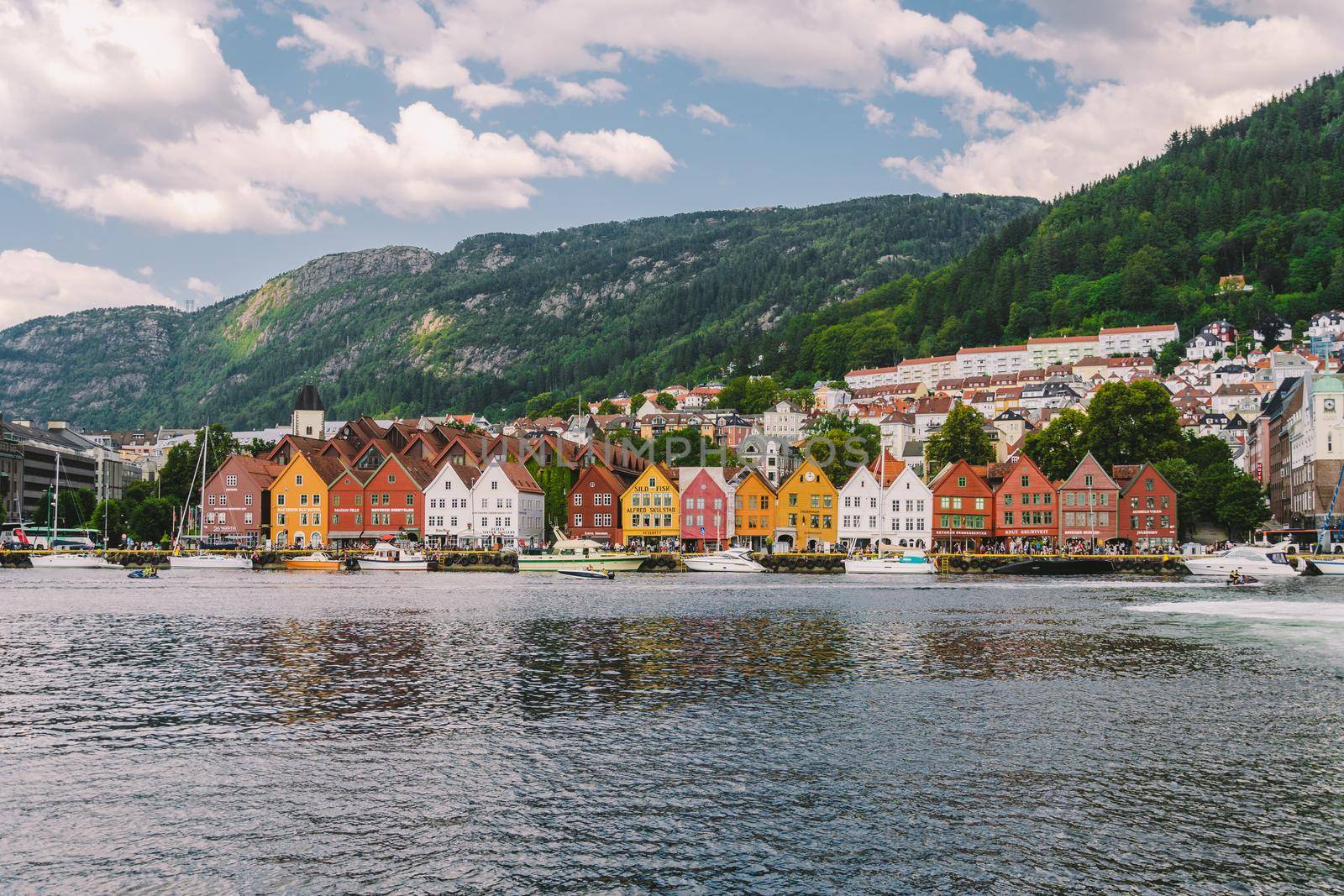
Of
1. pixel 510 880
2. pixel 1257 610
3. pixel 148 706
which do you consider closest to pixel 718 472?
pixel 1257 610

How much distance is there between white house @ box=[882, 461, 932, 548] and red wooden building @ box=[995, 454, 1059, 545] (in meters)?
7.25

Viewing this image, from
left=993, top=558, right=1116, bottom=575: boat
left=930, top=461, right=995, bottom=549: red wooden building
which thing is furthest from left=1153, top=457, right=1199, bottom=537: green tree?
left=993, top=558, right=1116, bottom=575: boat

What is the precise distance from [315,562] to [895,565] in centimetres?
5018

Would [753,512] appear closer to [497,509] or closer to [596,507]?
[596,507]

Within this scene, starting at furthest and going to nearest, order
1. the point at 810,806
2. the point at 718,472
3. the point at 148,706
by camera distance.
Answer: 1. the point at 718,472
2. the point at 148,706
3. the point at 810,806

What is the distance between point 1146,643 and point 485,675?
2467cm

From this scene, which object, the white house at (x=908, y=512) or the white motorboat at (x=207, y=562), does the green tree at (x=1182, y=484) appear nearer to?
the white house at (x=908, y=512)

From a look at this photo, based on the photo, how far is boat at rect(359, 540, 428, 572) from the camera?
94250mm

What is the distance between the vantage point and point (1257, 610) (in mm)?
56062

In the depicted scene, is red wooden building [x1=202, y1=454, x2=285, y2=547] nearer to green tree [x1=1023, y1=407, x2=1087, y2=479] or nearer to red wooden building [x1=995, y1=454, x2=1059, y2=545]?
red wooden building [x1=995, y1=454, x2=1059, y2=545]

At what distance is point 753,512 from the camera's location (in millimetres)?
116000

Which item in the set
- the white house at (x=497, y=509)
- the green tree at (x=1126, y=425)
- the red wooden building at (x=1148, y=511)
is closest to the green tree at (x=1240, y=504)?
the red wooden building at (x=1148, y=511)

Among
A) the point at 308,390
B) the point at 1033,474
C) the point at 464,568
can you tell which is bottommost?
the point at 464,568

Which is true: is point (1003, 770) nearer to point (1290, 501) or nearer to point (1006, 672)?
point (1006, 672)
